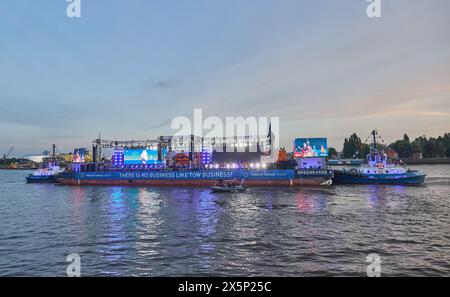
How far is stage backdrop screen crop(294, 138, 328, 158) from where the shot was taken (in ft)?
291

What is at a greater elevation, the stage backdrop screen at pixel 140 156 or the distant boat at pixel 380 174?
the stage backdrop screen at pixel 140 156

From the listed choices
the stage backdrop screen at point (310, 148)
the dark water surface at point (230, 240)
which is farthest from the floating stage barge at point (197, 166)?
the dark water surface at point (230, 240)

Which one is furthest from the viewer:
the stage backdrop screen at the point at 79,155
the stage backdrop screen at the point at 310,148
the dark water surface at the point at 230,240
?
the stage backdrop screen at the point at 79,155

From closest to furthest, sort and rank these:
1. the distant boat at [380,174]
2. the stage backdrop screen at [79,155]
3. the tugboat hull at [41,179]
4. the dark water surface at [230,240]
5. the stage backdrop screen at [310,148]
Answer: the dark water surface at [230,240] → the distant boat at [380,174] → the stage backdrop screen at [310,148] → the tugboat hull at [41,179] → the stage backdrop screen at [79,155]

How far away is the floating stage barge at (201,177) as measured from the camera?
8075 centimetres

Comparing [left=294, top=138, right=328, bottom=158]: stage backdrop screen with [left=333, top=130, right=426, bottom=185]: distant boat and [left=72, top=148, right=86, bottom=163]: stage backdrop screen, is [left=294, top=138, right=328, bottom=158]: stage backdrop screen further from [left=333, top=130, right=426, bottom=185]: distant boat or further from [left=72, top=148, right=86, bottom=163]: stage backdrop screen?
[left=72, top=148, right=86, bottom=163]: stage backdrop screen

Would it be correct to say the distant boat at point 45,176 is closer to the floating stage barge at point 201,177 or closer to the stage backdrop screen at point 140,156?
the floating stage barge at point 201,177

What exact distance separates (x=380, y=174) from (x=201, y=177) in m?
46.6

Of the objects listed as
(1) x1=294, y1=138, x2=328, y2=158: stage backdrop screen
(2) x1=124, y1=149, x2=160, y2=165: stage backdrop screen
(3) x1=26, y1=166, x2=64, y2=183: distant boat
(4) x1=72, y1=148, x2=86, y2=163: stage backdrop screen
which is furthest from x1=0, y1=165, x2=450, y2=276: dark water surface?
(3) x1=26, y1=166, x2=64, y2=183: distant boat

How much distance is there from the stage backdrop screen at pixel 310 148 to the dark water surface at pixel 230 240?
148ft

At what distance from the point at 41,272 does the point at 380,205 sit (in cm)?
4268

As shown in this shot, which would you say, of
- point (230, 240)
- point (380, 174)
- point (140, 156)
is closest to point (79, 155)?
point (140, 156)

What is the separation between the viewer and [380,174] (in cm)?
8000

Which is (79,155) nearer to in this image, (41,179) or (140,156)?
(41,179)
